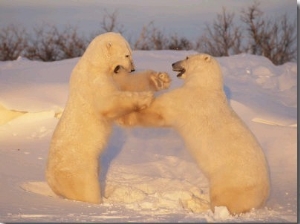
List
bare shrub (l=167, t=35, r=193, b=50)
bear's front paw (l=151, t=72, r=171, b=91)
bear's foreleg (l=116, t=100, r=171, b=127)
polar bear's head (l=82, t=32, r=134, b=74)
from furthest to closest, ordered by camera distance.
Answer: bare shrub (l=167, t=35, r=193, b=50) < bear's front paw (l=151, t=72, r=171, b=91) < polar bear's head (l=82, t=32, r=134, b=74) < bear's foreleg (l=116, t=100, r=171, b=127)

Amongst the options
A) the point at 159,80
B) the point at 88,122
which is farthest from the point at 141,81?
the point at 88,122

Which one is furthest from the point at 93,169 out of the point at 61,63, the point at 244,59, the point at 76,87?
the point at 244,59

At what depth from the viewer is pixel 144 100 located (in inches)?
211

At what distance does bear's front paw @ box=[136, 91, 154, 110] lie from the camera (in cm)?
534

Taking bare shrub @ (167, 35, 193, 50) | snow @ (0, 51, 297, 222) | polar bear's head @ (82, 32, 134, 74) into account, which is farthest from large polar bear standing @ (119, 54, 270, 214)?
bare shrub @ (167, 35, 193, 50)

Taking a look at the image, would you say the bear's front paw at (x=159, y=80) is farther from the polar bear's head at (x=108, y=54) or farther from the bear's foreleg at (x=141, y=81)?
the polar bear's head at (x=108, y=54)

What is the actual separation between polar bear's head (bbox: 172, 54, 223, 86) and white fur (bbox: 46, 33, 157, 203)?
21.2 inches

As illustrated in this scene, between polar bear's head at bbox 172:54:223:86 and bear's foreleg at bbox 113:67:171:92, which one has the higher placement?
polar bear's head at bbox 172:54:223:86

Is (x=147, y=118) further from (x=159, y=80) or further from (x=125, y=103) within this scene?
(x=159, y=80)

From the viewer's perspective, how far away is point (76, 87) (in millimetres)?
5609

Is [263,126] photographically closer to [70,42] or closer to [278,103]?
[278,103]

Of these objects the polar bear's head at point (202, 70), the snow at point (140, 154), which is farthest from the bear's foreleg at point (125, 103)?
the snow at point (140, 154)

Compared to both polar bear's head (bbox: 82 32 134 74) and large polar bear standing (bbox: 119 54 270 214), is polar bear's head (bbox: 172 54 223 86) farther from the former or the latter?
polar bear's head (bbox: 82 32 134 74)

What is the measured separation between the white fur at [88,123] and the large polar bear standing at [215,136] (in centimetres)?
21
